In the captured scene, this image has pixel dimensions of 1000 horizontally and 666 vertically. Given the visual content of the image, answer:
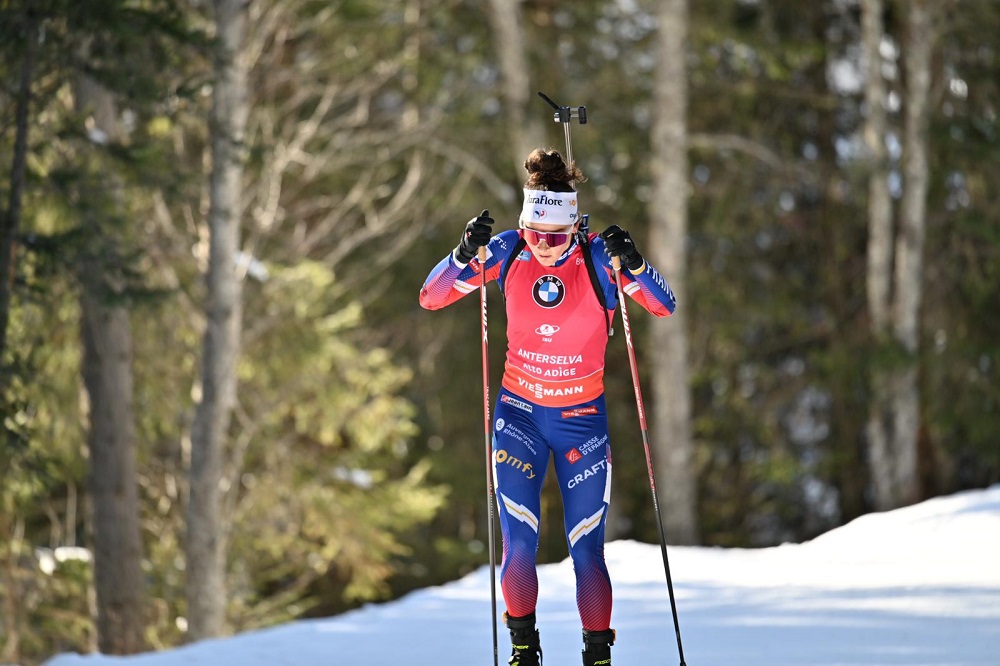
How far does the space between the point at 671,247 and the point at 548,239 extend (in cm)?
800

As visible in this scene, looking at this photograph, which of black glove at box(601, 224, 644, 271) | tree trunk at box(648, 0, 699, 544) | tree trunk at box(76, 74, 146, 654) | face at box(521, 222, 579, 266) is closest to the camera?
black glove at box(601, 224, 644, 271)

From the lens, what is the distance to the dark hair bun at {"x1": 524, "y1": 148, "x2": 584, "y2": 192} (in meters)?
4.97

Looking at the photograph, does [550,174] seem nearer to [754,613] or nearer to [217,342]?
[754,613]

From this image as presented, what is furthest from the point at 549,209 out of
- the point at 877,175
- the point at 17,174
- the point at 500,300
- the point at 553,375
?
the point at 500,300

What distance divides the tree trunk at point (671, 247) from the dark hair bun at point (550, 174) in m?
7.74

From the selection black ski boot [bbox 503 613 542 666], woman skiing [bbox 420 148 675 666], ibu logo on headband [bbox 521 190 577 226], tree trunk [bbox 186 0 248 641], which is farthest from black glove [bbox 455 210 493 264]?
tree trunk [bbox 186 0 248 641]

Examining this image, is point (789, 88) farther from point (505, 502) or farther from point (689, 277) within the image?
point (505, 502)

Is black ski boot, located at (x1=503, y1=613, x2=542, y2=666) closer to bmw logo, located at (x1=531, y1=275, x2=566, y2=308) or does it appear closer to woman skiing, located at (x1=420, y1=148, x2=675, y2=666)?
woman skiing, located at (x1=420, y1=148, x2=675, y2=666)

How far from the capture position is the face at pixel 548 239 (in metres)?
4.90

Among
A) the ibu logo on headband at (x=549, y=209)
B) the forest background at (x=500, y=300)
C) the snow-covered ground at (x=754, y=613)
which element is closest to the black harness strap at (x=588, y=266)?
the ibu logo on headband at (x=549, y=209)

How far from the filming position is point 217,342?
1014 cm

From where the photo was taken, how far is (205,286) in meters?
10.3

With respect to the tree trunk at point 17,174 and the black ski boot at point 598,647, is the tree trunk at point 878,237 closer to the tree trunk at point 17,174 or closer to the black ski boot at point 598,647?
the tree trunk at point 17,174

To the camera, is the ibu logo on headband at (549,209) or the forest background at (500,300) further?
the forest background at (500,300)
